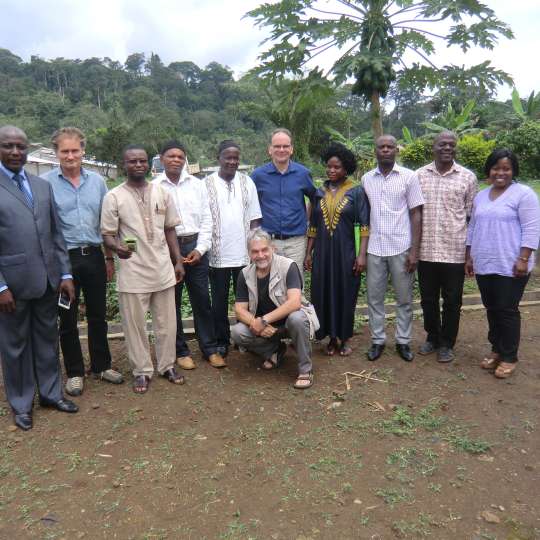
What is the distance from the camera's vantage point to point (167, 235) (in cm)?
375

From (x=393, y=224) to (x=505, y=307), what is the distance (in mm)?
1075

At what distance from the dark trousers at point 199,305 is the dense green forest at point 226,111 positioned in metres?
3.10

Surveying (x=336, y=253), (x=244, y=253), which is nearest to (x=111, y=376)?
(x=244, y=253)

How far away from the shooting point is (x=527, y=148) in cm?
1095

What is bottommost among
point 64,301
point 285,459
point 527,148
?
point 285,459

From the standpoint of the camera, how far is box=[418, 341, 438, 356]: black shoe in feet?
14.1

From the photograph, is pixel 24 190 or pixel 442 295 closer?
pixel 24 190

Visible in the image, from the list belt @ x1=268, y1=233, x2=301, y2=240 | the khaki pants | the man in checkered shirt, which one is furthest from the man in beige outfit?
the man in checkered shirt

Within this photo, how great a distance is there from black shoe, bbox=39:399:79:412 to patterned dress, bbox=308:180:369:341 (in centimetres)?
211

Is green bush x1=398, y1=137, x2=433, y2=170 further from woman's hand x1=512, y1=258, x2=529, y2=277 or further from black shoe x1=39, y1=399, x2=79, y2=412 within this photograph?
black shoe x1=39, y1=399, x2=79, y2=412

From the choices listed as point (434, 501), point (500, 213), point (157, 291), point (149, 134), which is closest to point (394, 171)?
point (500, 213)

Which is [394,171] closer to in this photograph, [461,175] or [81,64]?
[461,175]

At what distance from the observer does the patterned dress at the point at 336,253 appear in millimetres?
4016

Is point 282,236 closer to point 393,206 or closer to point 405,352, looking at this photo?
point 393,206
